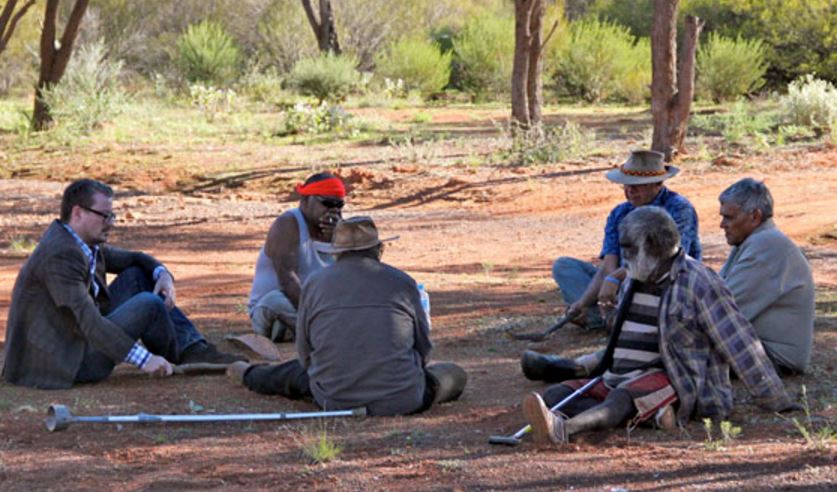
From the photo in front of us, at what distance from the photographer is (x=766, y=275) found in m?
6.18

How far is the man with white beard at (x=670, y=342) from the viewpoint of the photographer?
5316 millimetres

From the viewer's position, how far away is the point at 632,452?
16.6ft

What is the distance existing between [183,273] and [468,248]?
3.13m

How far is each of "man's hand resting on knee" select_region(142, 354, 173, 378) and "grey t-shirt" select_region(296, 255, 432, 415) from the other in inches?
40.3

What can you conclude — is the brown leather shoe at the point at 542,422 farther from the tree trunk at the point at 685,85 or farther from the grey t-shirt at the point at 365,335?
the tree trunk at the point at 685,85

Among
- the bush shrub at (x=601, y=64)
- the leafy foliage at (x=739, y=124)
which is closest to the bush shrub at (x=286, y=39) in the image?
the bush shrub at (x=601, y=64)

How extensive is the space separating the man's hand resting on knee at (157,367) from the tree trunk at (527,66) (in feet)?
42.7

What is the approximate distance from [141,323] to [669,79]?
39.5 ft

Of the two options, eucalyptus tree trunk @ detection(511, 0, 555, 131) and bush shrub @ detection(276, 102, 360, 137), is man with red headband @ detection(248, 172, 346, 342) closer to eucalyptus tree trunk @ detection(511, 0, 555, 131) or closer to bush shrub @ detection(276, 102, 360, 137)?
eucalyptus tree trunk @ detection(511, 0, 555, 131)

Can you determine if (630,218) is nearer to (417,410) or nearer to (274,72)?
(417,410)

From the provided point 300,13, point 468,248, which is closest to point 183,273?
point 468,248

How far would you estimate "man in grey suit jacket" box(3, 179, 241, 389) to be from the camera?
6426 mm

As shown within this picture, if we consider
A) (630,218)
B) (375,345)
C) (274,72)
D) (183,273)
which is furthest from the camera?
(274,72)

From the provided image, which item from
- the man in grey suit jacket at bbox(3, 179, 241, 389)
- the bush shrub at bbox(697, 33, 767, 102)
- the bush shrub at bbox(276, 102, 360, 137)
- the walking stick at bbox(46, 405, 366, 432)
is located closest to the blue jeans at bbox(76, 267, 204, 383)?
the man in grey suit jacket at bbox(3, 179, 241, 389)
